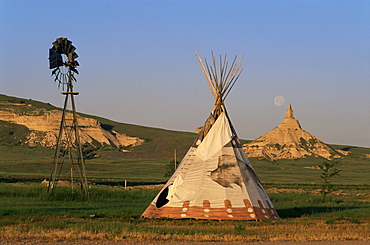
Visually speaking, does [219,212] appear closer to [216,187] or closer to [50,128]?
[216,187]

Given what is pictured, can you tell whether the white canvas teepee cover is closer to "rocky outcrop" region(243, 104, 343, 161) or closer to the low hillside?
the low hillside

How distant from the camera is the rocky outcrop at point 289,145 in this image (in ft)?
444

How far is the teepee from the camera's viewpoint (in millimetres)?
19188

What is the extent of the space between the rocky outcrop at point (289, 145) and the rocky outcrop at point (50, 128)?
1557 inches

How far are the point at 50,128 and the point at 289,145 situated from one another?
62.4 m

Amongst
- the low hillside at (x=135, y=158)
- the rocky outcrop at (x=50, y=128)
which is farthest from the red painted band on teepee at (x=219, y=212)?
the rocky outcrop at (x=50, y=128)

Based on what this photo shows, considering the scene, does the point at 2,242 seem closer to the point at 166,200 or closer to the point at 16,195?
the point at 166,200

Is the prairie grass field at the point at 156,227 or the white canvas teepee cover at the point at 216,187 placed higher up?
the white canvas teepee cover at the point at 216,187

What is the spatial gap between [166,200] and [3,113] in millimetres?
151656

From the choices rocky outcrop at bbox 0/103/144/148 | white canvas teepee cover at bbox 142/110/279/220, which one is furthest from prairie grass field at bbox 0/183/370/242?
rocky outcrop at bbox 0/103/144/148

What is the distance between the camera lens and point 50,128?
6083 inches

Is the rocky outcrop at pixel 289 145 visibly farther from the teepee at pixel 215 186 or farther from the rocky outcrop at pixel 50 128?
the teepee at pixel 215 186

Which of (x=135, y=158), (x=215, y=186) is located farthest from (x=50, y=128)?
(x=215, y=186)

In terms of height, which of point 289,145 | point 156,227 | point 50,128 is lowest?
point 156,227
